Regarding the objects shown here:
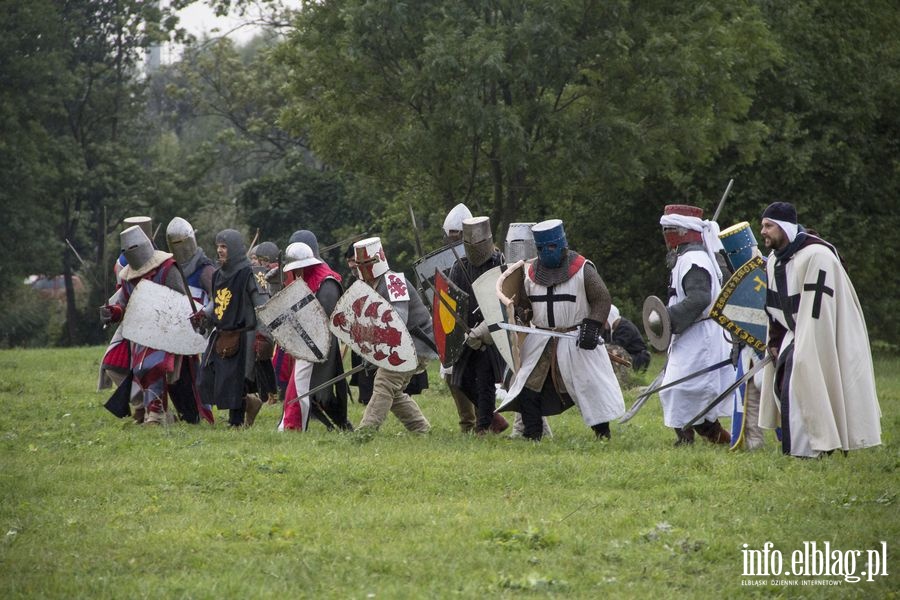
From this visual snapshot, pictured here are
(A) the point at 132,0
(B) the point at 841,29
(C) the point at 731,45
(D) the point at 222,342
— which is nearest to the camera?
(D) the point at 222,342

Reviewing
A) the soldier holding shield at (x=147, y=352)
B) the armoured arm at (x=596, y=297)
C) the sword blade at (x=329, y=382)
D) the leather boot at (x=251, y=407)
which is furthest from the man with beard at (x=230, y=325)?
the armoured arm at (x=596, y=297)

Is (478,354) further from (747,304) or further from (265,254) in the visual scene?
(265,254)

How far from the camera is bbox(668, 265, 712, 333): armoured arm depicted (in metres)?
9.38

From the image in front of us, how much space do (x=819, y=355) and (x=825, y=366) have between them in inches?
3.0

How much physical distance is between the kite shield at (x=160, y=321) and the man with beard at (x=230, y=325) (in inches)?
5.6

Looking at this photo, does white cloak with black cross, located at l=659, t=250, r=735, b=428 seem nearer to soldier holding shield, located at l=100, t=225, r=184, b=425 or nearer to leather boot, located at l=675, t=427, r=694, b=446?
leather boot, located at l=675, t=427, r=694, b=446

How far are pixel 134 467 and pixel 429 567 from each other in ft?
11.0

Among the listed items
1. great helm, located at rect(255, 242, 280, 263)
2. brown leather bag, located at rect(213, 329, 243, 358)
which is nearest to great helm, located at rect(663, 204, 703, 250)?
brown leather bag, located at rect(213, 329, 243, 358)

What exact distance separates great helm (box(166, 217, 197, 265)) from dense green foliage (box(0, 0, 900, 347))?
7.68 feet

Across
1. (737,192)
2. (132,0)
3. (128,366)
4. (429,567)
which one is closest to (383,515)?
(429,567)

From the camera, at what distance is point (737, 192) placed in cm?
2502

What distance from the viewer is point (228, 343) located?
11.1 metres

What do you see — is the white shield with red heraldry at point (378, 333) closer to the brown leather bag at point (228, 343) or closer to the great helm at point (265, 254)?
the brown leather bag at point (228, 343)

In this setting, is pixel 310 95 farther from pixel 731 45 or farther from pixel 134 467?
pixel 134 467
